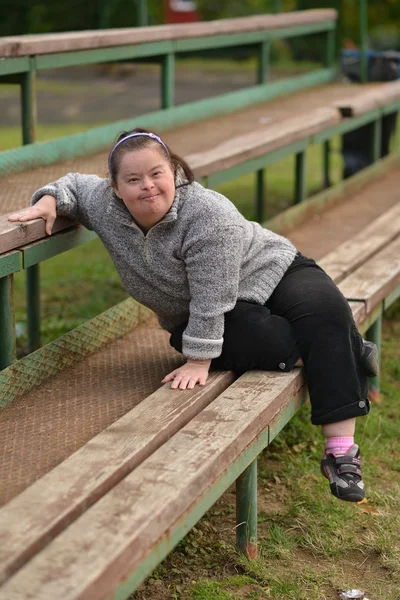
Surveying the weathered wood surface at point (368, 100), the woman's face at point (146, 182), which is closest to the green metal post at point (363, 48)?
the weathered wood surface at point (368, 100)

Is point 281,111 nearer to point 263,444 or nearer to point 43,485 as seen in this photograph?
point 263,444

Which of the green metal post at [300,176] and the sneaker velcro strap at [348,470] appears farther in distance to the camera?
the green metal post at [300,176]

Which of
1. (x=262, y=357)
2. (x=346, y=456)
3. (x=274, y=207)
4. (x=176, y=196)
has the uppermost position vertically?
(x=176, y=196)

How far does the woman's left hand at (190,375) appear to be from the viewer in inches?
115

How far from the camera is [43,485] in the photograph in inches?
86.6

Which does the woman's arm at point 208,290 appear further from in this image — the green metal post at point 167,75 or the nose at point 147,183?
the green metal post at point 167,75

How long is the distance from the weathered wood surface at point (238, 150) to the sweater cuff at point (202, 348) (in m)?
0.58

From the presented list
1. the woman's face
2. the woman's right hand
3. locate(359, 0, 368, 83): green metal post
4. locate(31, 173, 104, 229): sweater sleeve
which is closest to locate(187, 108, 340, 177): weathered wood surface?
locate(31, 173, 104, 229): sweater sleeve

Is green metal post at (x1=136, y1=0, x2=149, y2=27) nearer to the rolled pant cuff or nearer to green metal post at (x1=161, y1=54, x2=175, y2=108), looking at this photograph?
green metal post at (x1=161, y1=54, x2=175, y2=108)

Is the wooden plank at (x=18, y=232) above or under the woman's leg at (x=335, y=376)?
above

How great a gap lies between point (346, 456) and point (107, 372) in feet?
2.77

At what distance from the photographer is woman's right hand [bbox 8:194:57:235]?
9.98 ft

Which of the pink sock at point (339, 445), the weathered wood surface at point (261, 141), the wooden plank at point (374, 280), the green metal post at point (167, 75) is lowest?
the pink sock at point (339, 445)

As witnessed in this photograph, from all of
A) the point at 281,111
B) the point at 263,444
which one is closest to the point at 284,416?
the point at 263,444
